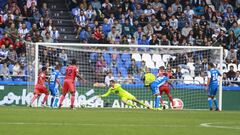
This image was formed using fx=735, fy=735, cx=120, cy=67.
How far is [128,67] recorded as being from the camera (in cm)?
3203

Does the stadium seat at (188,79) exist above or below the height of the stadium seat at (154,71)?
below

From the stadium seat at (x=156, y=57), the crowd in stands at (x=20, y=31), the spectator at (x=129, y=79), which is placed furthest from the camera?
the stadium seat at (x=156, y=57)

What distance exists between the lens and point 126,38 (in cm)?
3559

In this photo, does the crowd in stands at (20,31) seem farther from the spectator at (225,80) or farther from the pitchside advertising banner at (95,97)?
the spectator at (225,80)

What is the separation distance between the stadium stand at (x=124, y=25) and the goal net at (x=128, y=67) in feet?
0.35

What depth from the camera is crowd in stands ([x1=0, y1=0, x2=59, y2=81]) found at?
32250mm

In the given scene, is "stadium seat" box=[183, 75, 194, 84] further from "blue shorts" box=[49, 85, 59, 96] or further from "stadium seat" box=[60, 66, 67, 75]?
"blue shorts" box=[49, 85, 59, 96]

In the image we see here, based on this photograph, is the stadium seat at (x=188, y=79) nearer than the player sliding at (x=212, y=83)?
No

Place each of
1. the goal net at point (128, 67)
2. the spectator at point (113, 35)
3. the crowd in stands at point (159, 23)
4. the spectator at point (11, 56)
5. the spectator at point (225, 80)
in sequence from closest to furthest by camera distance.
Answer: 1. the goal net at point (128, 67)
2. the spectator at point (11, 56)
3. the spectator at point (225, 80)
4. the spectator at point (113, 35)
5. the crowd in stands at point (159, 23)

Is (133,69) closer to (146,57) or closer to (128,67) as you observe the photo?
Answer: (128,67)

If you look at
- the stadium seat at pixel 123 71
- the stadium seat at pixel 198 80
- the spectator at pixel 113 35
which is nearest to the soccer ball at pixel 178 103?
the stadium seat at pixel 198 80

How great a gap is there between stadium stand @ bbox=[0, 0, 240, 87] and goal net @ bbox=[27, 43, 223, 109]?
106 mm

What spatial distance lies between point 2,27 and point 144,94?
772 cm

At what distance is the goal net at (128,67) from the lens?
3197cm
